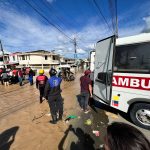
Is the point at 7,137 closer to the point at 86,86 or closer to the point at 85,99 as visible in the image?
the point at 85,99

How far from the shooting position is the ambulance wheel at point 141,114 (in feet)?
15.2

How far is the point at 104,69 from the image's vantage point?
5.54m

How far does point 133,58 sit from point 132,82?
2.58ft

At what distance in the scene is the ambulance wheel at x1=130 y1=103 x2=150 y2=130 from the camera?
15.2ft

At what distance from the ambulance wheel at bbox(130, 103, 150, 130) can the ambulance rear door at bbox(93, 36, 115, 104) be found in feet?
3.12

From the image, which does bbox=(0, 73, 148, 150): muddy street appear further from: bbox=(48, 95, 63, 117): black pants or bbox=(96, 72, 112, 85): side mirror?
bbox=(96, 72, 112, 85): side mirror

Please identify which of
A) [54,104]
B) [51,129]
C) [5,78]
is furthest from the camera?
[5,78]

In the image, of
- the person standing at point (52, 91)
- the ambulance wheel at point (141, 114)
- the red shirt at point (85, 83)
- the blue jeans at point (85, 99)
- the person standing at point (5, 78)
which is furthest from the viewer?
the person standing at point (5, 78)

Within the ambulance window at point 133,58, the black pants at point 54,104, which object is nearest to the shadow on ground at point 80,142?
the black pants at point 54,104

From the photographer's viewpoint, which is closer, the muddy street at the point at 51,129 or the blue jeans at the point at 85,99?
the muddy street at the point at 51,129

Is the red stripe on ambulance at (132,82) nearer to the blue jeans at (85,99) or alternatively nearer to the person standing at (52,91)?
the blue jeans at (85,99)

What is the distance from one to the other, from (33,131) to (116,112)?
11.5 feet

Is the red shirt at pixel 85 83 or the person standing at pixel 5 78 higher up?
the red shirt at pixel 85 83

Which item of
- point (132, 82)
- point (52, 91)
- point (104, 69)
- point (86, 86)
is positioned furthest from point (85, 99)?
point (132, 82)
